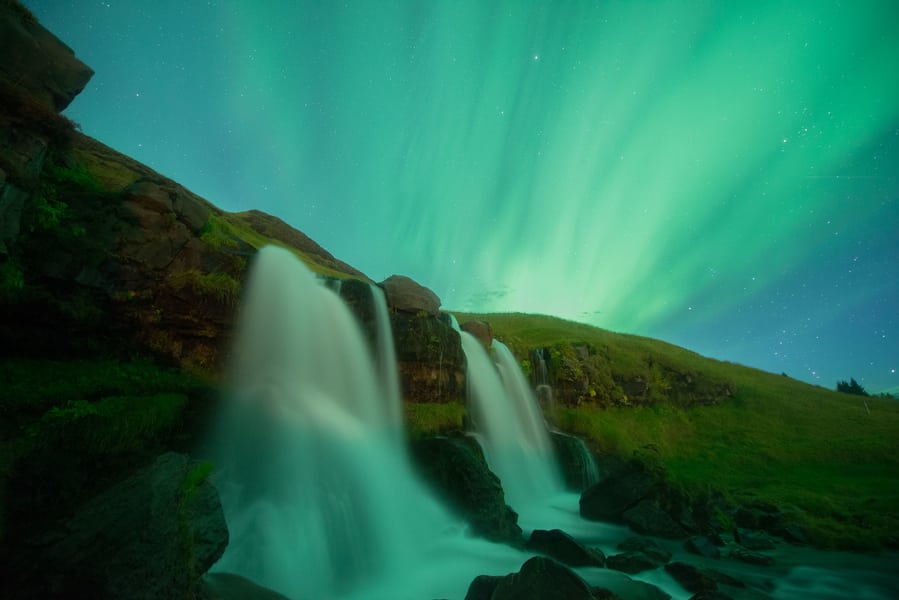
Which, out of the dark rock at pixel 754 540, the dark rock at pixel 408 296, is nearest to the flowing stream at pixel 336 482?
the dark rock at pixel 408 296

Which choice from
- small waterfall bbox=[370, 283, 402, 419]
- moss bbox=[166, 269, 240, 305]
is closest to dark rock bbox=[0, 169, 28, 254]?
moss bbox=[166, 269, 240, 305]

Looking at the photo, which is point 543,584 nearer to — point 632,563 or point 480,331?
point 632,563

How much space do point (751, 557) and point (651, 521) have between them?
8.44 ft

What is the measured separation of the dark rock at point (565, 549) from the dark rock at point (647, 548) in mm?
1514

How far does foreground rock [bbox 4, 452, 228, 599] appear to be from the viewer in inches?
152

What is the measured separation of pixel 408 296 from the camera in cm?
1819

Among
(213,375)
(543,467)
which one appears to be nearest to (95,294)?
(213,375)

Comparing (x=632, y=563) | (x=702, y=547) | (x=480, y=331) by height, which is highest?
(x=480, y=331)

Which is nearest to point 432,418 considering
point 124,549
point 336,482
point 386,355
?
point 386,355

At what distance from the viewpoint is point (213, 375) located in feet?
40.9

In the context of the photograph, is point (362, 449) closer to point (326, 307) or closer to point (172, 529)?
point (326, 307)

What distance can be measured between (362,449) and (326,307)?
6021 millimetres

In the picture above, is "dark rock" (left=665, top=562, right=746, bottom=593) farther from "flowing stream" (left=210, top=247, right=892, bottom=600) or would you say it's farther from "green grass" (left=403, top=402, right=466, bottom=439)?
"green grass" (left=403, top=402, right=466, bottom=439)

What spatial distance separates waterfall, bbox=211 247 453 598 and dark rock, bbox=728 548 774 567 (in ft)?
27.2
